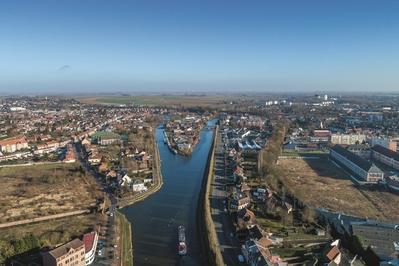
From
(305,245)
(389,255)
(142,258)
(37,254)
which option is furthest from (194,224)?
(389,255)

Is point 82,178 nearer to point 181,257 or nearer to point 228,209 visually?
point 228,209

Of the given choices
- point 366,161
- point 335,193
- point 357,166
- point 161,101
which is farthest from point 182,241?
point 161,101

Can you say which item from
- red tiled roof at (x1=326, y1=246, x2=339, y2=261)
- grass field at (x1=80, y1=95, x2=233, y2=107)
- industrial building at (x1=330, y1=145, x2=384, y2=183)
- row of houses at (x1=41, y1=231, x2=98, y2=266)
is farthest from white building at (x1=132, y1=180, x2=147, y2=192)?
grass field at (x1=80, y1=95, x2=233, y2=107)

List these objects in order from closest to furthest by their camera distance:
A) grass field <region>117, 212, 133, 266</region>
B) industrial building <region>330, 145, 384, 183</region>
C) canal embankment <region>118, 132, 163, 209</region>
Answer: grass field <region>117, 212, 133, 266</region>
canal embankment <region>118, 132, 163, 209</region>
industrial building <region>330, 145, 384, 183</region>

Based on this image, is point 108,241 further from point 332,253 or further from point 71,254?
point 332,253

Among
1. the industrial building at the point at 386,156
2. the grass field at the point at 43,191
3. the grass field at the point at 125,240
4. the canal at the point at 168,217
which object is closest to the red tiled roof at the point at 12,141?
the grass field at the point at 43,191

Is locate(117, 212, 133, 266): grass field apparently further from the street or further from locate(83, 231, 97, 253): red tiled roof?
locate(83, 231, 97, 253): red tiled roof

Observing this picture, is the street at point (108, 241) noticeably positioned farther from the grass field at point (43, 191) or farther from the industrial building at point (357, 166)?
the industrial building at point (357, 166)
